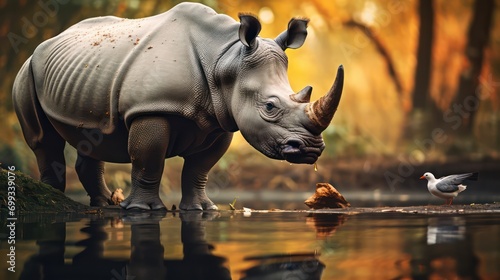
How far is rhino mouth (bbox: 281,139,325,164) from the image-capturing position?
6133 mm

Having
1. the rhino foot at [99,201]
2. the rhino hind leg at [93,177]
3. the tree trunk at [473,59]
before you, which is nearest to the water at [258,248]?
the rhino foot at [99,201]

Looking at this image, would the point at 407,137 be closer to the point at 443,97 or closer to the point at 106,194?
the point at 443,97

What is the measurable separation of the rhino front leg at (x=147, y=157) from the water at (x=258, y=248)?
0.99m

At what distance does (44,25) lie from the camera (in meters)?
14.6

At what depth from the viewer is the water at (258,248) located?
3.22 metres

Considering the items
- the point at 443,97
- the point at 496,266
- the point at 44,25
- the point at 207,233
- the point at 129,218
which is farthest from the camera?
the point at 443,97

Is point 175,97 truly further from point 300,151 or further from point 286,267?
point 286,267

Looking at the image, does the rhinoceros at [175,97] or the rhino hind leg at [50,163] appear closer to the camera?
the rhinoceros at [175,97]

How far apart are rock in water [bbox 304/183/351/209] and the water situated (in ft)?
5.35

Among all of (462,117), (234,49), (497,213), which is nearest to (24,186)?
(234,49)

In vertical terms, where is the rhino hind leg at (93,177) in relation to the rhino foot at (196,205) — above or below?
above

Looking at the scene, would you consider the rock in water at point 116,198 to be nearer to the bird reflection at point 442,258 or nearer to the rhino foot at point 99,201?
the rhino foot at point 99,201

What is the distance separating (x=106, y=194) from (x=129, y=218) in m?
2.71

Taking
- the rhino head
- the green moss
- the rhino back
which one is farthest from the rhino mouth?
the green moss
